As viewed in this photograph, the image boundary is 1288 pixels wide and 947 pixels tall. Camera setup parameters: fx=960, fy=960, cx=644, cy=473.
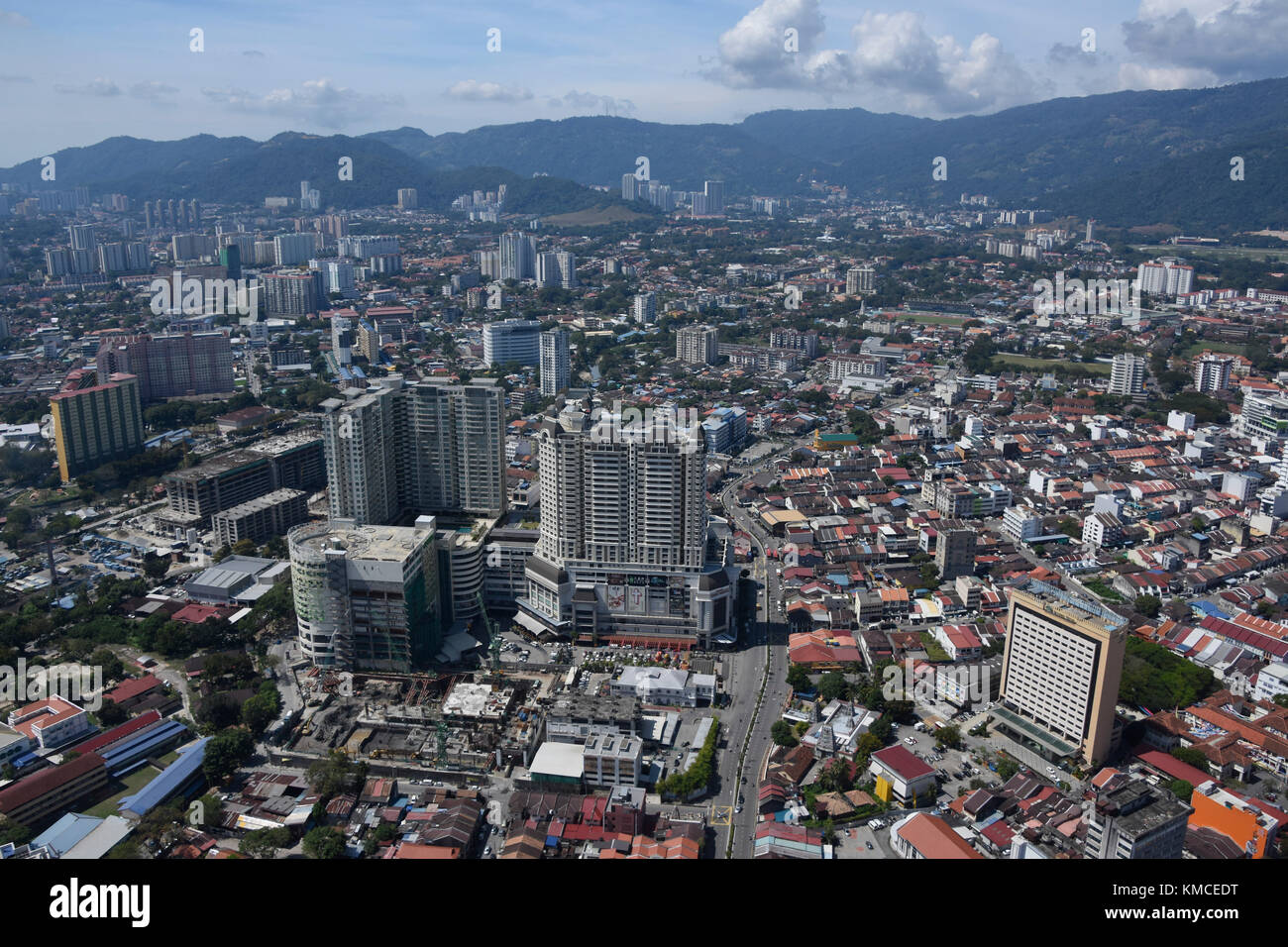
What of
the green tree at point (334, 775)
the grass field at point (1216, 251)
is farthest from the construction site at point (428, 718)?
the grass field at point (1216, 251)

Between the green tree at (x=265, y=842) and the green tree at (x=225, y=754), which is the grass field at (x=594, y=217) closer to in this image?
the green tree at (x=225, y=754)

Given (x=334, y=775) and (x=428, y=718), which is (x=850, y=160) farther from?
(x=334, y=775)

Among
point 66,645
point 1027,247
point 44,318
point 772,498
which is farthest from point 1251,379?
point 44,318

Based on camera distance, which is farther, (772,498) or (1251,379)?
(1251,379)

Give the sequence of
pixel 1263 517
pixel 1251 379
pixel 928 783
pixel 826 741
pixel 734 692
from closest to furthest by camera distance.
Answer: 1. pixel 928 783
2. pixel 826 741
3. pixel 734 692
4. pixel 1263 517
5. pixel 1251 379

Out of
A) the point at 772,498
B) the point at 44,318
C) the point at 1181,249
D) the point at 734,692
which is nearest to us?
the point at 734,692

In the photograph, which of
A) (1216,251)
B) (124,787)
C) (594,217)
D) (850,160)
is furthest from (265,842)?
(850,160)

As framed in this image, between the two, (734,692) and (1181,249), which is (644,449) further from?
(1181,249)
